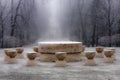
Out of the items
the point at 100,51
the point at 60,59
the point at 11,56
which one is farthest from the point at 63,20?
the point at 60,59

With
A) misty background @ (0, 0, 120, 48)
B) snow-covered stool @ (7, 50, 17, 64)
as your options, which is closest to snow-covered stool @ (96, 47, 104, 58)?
snow-covered stool @ (7, 50, 17, 64)

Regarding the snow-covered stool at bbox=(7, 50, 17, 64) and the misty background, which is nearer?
the snow-covered stool at bbox=(7, 50, 17, 64)

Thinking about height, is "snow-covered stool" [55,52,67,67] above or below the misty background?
below

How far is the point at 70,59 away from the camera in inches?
402

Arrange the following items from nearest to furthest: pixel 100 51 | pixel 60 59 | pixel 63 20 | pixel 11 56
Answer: pixel 60 59 → pixel 11 56 → pixel 100 51 → pixel 63 20

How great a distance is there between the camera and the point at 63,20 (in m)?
20.8

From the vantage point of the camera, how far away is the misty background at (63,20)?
66.2ft

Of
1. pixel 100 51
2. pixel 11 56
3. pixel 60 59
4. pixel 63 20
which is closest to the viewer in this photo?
pixel 60 59

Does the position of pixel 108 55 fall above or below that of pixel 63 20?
below

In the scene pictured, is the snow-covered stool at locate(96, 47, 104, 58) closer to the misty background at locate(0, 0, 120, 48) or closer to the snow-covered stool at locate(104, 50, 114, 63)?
the snow-covered stool at locate(104, 50, 114, 63)

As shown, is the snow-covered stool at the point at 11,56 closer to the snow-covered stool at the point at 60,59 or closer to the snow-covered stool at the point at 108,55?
the snow-covered stool at the point at 60,59

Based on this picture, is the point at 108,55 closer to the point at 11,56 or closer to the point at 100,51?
the point at 100,51

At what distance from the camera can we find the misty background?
2017cm

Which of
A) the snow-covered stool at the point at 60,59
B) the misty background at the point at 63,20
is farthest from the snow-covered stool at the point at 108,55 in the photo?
the misty background at the point at 63,20
